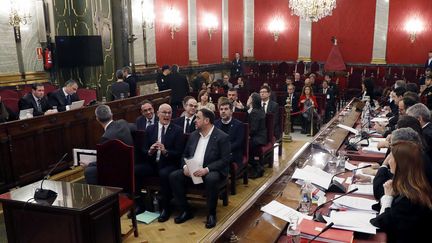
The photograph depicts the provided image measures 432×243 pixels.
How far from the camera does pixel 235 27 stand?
1573 centimetres

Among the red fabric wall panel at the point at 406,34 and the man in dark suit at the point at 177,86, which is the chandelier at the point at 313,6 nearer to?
the man in dark suit at the point at 177,86

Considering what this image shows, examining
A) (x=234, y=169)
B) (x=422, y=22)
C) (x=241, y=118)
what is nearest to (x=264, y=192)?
(x=234, y=169)

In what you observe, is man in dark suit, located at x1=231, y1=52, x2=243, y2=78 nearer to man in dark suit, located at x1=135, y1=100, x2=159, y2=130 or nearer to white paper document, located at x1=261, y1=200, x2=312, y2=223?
man in dark suit, located at x1=135, y1=100, x2=159, y2=130

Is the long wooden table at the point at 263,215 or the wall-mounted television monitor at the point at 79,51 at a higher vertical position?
the wall-mounted television monitor at the point at 79,51

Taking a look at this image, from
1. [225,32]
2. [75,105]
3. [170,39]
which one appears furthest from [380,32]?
[75,105]

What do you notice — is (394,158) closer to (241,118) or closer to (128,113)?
(241,118)

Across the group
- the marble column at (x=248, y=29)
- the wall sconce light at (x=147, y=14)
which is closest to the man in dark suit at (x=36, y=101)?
the wall sconce light at (x=147, y=14)

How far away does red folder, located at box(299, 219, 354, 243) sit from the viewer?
7.40 ft

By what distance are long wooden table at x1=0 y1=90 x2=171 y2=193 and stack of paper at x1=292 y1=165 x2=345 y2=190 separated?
3.60 m

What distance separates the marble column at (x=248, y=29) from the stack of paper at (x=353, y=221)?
1422 centimetres

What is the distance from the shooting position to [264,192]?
3000 mm

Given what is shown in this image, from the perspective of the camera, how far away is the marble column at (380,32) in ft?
46.0

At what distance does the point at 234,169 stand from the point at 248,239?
2.87 m

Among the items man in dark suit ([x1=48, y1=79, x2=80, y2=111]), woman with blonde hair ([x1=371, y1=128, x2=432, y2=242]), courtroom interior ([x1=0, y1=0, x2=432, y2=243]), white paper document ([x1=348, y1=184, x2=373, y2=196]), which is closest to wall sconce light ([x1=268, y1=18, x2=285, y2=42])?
courtroom interior ([x1=0, y1=0, x2=432, y2=243])
